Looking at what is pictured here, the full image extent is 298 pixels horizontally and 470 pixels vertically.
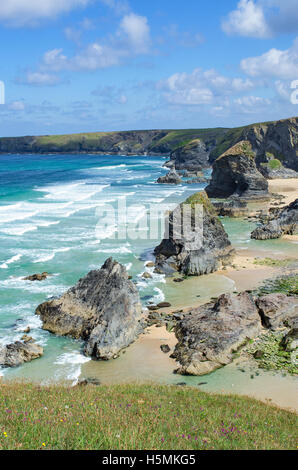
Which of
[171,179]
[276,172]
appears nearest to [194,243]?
[171,179]

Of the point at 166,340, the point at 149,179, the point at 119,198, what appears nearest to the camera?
the point at 166,340

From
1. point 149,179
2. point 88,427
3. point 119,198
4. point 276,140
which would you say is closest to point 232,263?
point 88,427

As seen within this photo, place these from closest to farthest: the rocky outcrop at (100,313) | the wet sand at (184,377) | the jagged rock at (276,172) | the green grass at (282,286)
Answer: the wet sand at (184,377) → the rocky outcrop at (100,313) → the green grass at (282,286) → the jagged rock at (276,172)

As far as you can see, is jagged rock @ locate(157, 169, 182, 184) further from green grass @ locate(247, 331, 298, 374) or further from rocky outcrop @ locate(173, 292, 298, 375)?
green grass @ locate(247, 331, 298, 374)

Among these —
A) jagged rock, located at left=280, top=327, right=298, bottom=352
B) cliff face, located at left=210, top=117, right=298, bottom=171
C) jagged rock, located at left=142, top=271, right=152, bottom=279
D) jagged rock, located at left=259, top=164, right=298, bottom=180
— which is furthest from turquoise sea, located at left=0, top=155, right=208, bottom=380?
cliff face, located at left=210, top=117, right=298, bottom=171

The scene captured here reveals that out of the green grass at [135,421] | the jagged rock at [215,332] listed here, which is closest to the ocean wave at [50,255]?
the jagged rock at [215,332]

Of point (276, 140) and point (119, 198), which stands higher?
point (276, 140)

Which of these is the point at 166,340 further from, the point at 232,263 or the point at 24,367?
the point at 232,263

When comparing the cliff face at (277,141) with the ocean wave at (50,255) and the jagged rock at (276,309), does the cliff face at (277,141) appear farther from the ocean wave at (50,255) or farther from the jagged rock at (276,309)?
the jagged rock at (276,309)
